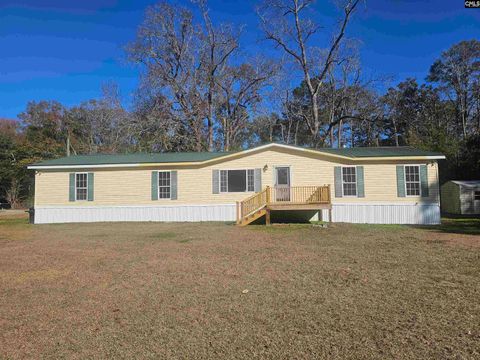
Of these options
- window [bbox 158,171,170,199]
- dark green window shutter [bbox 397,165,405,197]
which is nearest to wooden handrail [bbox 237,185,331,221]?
dark green window shutter [bbox 397,165,405,197]

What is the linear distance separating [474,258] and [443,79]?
37651 millimetres

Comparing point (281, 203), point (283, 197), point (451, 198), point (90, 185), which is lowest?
point (451, 198)

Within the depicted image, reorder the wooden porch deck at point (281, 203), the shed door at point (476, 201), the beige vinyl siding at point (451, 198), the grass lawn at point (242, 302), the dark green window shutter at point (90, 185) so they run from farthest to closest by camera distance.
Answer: the beige vinyl siding at point (451, 198) → the shed door at point (476, 201) → the dark green window shutter at point (90, 185) → the wooden porch deck at point (281, 203) → the grass lawn at point (242, 302)

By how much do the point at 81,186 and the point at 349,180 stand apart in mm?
14181

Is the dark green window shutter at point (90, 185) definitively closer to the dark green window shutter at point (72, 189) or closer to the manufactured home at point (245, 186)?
the manufactured home at point (245, 186)

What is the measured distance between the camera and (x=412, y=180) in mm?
16297

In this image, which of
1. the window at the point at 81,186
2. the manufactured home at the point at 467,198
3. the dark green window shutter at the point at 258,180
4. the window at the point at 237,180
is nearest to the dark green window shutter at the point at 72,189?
the window at the point at 81,186

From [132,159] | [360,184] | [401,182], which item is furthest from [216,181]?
[401,182]

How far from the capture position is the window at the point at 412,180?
16266 millimetres

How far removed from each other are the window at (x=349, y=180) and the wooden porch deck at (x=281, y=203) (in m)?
1.67

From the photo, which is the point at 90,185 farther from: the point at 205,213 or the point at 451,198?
the point at 451,198

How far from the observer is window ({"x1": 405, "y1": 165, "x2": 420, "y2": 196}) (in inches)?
640

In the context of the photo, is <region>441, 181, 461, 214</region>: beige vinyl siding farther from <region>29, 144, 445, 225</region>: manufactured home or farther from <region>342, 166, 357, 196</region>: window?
<region>342, 166, 357, 196</region>: window

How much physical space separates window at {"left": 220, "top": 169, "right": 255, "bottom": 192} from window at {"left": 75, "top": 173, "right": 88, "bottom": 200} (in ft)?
24.4
